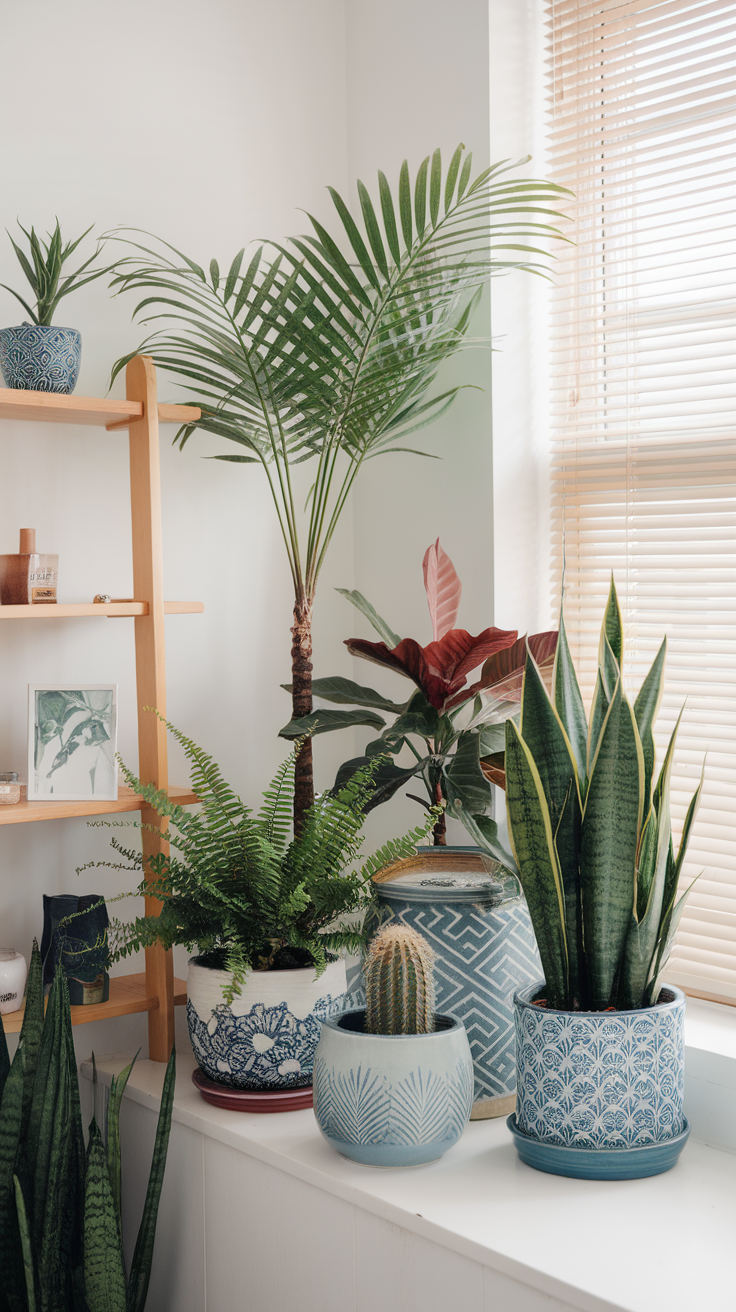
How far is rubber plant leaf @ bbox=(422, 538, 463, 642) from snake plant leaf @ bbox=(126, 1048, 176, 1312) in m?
0.79

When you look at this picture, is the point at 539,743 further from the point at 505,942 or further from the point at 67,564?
the point at 67,564

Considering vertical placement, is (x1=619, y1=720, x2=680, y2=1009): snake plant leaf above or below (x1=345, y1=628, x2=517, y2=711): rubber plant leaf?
below

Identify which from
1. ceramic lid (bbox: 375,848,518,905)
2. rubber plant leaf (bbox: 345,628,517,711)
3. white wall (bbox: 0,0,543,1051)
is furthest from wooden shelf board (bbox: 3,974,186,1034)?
rubber plant leaf (bbox: 345,628,517,711)

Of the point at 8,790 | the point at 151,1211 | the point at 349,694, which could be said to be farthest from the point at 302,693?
the point at 151,1211

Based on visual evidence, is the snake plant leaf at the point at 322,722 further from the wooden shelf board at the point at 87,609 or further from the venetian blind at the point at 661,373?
the venetian blind at the point at 661,373

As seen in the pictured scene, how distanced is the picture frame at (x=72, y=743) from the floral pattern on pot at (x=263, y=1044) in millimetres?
405

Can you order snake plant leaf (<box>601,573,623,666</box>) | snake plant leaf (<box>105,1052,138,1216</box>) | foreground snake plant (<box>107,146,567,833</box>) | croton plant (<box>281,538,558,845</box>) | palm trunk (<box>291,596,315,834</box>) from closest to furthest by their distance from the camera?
1. snake plant leaf (<box>601,573,623,666</box>)
2. snake plant leaf (<box>105,1052,138,1216</box>)
3. croton plant (<box>281,538,558,845</box>)
4. foreground snake plant (<box>107,146,567,833</box>)
5. palm trunk (<box>291,596,315,834</box>)

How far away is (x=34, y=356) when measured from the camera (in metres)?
1.63

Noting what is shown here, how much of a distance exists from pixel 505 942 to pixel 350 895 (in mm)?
239

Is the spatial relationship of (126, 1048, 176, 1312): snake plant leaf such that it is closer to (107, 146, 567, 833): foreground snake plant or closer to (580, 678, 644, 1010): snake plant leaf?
(107, 146, 567, 833): foreground snake plant

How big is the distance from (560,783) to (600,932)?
192mm

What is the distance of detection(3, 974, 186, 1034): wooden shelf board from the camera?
1.66 metres

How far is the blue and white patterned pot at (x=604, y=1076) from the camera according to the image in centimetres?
130

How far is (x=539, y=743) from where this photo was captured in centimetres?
A: 138
